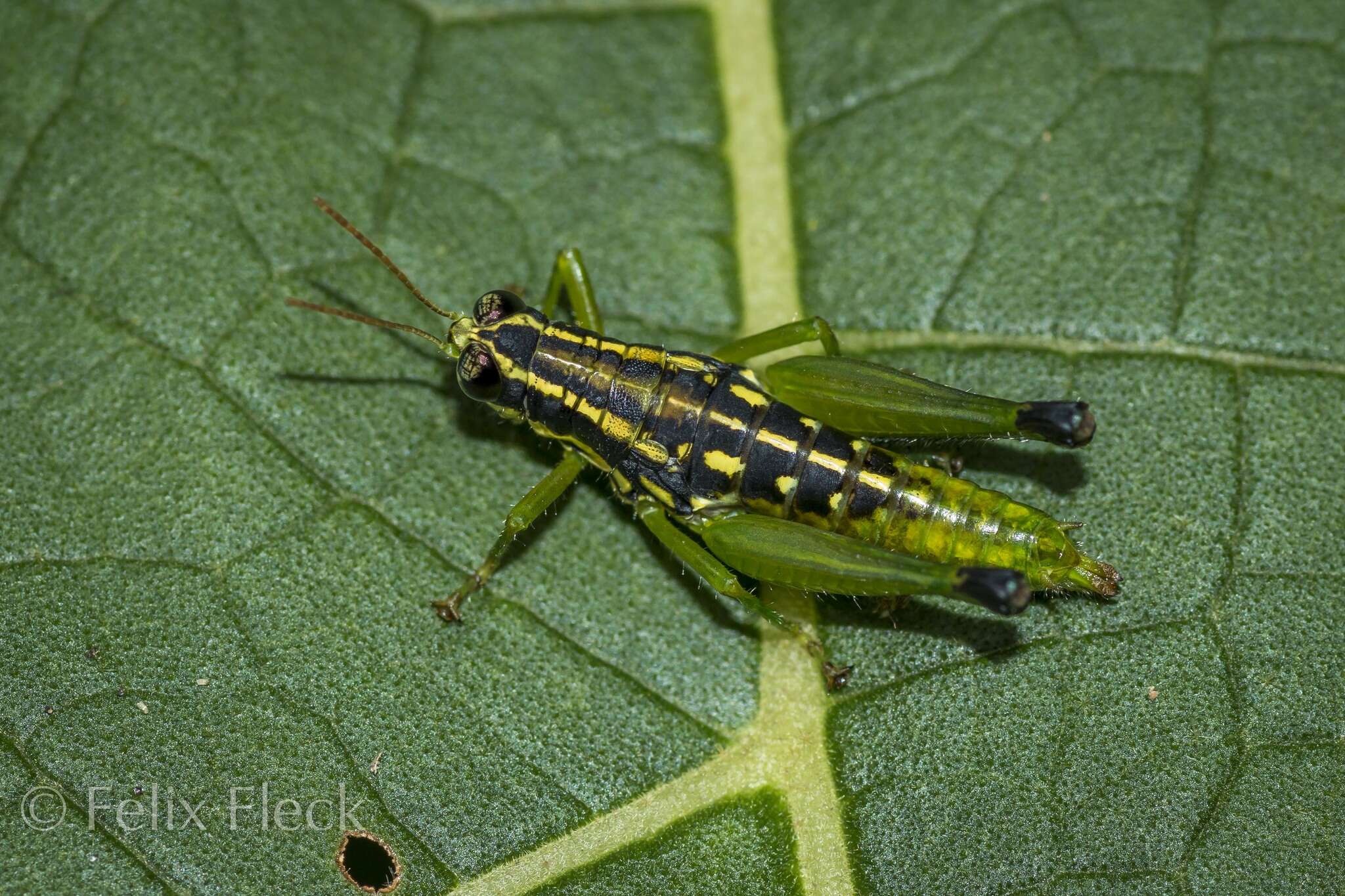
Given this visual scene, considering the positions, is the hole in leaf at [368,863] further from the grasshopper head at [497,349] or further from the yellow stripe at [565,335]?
the yellow stripe at [565,335]

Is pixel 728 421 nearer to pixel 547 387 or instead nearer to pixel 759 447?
pixel 759 447

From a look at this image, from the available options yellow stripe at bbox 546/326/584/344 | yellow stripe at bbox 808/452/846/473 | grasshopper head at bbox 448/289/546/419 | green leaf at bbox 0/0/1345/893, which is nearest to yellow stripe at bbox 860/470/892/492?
yellow stripe at bbox 808/452/846/473

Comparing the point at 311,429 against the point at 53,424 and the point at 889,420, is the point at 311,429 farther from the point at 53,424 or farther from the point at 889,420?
the point at 889,420

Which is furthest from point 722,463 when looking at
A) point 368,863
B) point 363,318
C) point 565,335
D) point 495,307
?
point 368,863

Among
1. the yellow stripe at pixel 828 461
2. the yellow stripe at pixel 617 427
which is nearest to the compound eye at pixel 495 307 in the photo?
the yellow stripe at pixel 617 427

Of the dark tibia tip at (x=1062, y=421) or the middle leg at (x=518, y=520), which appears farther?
the middle leg at (x=518, y=520)
